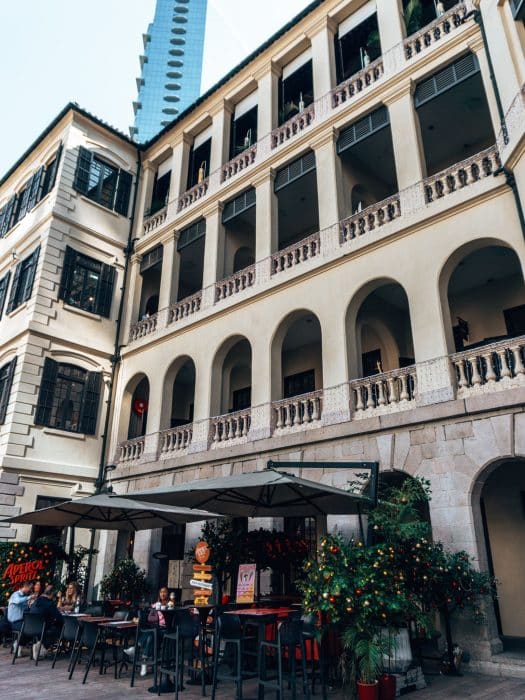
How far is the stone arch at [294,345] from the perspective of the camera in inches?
522

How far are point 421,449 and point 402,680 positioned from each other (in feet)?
13.1

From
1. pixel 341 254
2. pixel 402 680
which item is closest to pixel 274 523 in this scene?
pixel 402 680

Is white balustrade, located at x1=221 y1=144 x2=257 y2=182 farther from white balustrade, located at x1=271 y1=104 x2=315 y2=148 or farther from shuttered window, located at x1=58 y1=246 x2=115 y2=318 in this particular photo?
shuttered window, located at x1=58 y1=246 x2=115 y2=318

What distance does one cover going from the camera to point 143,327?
1805 cm

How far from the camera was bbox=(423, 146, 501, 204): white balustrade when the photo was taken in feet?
34.5

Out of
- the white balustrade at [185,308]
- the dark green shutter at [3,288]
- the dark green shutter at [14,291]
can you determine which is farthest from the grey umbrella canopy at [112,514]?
the dark green shutter at [3,288]

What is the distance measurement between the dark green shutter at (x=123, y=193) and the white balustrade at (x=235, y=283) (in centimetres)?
697

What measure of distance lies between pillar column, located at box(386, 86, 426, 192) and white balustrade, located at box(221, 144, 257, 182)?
16.1ft

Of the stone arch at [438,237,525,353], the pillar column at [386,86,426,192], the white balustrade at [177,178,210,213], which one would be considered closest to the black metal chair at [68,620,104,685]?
the stone arch at [438,237,525,353]

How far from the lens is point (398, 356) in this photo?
1479cm

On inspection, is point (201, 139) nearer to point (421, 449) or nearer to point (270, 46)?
point (270, 46)

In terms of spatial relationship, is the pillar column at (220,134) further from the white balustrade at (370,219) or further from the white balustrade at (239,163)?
the white balustrade at (370,219)

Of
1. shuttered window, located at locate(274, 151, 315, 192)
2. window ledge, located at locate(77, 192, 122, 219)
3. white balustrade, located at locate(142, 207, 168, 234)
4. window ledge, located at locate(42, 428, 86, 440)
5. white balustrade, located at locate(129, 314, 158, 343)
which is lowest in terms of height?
window ledge, located at locate(42, 428, 86, 440)

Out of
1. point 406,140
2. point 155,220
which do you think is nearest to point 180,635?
point 406,140
